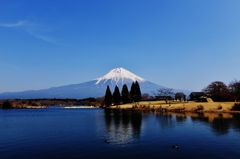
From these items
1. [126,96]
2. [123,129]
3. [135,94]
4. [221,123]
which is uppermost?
[135,94]

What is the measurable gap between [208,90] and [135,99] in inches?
1309

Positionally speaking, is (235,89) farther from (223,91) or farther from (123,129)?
(123,129)

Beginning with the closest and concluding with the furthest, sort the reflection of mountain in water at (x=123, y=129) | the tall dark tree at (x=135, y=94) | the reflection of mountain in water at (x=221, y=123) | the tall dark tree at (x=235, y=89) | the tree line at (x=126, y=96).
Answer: the reflection of mountain in water at (x=123, y=129) → the reflection of mountain in water at (x=221, y=123) → the tall dark tree at (x=235, y=89) → the tall dark tree at (x=135, y=94) → the tree line at (x=126, y=96)

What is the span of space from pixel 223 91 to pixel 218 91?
1.71 meters

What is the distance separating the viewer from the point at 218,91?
273 feet

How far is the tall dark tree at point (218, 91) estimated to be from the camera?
80.3 meters

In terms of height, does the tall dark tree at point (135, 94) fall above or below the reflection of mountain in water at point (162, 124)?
above

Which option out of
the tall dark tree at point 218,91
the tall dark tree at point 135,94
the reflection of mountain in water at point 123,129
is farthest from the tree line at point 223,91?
the reflection of mountain in water at point 123,129

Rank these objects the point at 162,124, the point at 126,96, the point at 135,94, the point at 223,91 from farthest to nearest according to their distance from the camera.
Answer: the point at 126,96 → the point at 135,94 → the point at 223,91 → the point at 162,124

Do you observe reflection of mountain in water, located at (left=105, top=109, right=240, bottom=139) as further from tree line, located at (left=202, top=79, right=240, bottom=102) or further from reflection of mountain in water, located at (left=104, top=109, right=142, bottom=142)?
tree line, located at (left=202, top=79, right=240, bottom=102)

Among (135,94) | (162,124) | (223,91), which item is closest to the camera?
(162,124)

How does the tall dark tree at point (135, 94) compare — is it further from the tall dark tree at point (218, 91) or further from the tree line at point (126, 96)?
the tall dark tree at point (218, 91)

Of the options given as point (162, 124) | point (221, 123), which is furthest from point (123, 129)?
point (221, 123)

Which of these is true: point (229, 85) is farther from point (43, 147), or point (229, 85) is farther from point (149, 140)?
point (43, 147)
